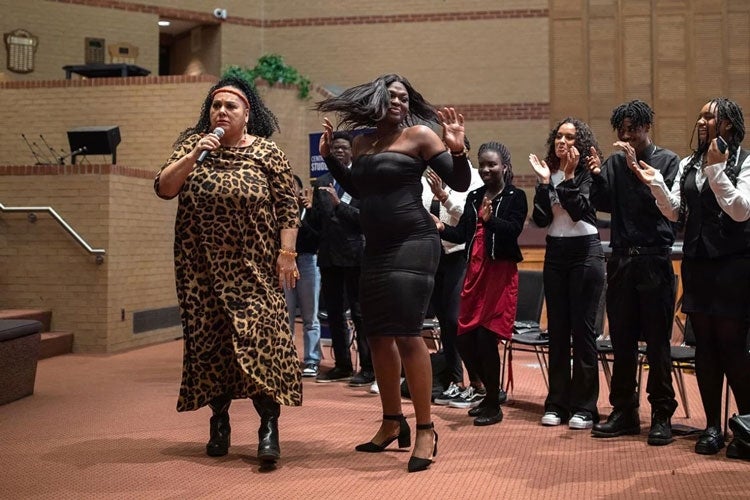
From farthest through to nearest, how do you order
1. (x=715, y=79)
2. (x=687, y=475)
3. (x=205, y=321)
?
(x=715, y=79) < (x=205, y=321) < (x=687, y=475)

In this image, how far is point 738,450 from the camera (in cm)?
418

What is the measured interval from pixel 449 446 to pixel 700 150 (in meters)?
1.97

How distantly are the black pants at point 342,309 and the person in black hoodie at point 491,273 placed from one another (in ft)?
4.45

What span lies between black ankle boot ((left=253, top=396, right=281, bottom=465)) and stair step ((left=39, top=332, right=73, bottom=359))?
4.53 metres

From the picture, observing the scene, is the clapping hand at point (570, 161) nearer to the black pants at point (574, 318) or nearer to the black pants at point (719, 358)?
the black pants at point (574, 318)

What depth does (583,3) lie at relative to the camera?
550 inches

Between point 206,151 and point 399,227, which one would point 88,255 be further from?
point 399,227

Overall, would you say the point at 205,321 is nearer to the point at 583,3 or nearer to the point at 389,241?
the point at 389,241

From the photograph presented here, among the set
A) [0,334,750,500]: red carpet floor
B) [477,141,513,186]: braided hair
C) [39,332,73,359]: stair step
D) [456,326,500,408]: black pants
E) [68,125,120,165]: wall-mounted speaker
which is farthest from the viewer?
[68,125,120,165]: wall-mounted speaker

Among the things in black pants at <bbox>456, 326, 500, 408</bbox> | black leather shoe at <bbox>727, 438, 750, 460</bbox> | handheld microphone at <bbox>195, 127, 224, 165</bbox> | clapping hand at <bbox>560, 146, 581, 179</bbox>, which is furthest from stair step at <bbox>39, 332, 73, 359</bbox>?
black leather shoe at <bbox>727, 438, 750, 460</bbox>

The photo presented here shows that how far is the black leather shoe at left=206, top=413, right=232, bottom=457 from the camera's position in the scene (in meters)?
4.28

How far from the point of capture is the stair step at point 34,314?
324 inches

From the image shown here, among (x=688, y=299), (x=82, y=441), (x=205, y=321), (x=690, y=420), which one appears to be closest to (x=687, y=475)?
(x=688, y=299)

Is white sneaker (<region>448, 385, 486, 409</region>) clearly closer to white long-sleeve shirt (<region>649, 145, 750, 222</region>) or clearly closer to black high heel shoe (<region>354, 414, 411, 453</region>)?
black high heel shoe (<region>354, 414, 411, 453</region>)
